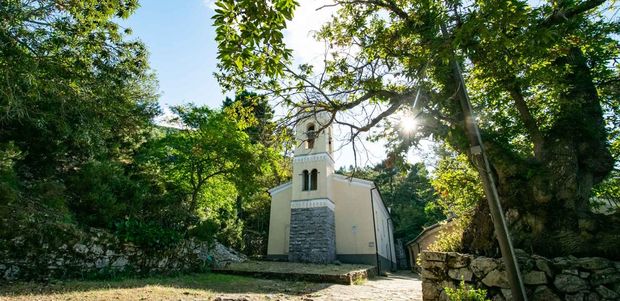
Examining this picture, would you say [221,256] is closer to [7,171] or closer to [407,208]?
[7,171]

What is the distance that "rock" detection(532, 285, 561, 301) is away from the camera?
15.7 ft

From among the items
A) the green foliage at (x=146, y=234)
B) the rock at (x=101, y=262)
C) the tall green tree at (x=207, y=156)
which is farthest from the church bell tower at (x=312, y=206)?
the rock at (x=101, y=262)

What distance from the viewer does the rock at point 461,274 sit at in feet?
18.6

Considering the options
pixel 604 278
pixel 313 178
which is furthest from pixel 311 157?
pixel 604 278

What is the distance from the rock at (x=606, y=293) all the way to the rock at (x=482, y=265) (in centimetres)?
132

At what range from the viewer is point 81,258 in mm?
7746

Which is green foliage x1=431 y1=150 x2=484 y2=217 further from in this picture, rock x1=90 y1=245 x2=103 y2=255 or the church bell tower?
rock x1=90 y1=245 x2=103 y2=255

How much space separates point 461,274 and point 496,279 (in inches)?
26.1

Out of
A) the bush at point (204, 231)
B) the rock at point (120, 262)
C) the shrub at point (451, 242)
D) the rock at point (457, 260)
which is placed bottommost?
the rock at point (120, 262)

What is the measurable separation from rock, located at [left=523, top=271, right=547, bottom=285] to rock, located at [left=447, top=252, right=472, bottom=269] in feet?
3.16

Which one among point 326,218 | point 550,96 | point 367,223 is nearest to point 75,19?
point 550,96

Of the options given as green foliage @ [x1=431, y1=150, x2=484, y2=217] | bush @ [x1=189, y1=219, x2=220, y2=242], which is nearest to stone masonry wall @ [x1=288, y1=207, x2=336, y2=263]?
bush @ [x1=189, y1=219, x2=220, y2=242]

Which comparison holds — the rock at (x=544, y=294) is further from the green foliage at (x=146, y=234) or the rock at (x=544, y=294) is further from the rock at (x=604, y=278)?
the green foliage at (x=146, y=234)

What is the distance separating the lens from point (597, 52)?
633cm
